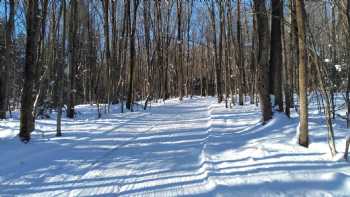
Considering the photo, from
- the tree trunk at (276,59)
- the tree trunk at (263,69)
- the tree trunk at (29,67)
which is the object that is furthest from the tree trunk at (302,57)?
the tree trunk at (29,67)

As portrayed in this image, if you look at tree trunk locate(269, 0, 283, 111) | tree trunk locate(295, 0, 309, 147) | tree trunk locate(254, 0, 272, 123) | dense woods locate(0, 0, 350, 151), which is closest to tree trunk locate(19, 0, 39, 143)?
dense woods locate(0, 0, 350, 151)

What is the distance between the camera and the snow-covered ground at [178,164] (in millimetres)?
6594

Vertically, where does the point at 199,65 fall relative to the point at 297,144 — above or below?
above

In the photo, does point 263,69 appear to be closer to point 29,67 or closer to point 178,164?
point 178,164

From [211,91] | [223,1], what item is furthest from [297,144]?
[211,91]

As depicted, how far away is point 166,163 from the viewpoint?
8930 mm

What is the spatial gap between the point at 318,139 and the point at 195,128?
5.76m

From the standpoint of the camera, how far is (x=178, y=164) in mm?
8758

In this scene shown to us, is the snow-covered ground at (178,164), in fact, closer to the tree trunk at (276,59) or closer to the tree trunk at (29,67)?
the tree trunk at (29,67)

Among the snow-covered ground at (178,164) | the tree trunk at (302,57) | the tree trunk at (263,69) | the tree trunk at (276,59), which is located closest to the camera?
the snow-covered ground at (178,164)

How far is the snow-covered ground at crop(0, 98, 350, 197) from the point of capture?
6.59 m

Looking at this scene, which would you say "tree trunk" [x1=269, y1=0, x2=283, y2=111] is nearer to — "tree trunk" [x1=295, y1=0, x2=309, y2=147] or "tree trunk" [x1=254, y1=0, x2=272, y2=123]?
"tree trunk" [x1=254, y1=0, x2=272, y2=123]

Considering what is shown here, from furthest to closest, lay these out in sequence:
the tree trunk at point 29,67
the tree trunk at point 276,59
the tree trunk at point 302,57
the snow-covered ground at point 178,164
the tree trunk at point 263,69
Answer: the tree trunk at point 276,59, the tree trunk at point 263,69, the tree trunk at point 29,67, the tree trunk at point 302,57, the snow-covered ground at point 178,164

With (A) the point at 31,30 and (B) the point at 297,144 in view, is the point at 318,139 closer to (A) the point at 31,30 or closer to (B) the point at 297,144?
(B) the point at 297,144
